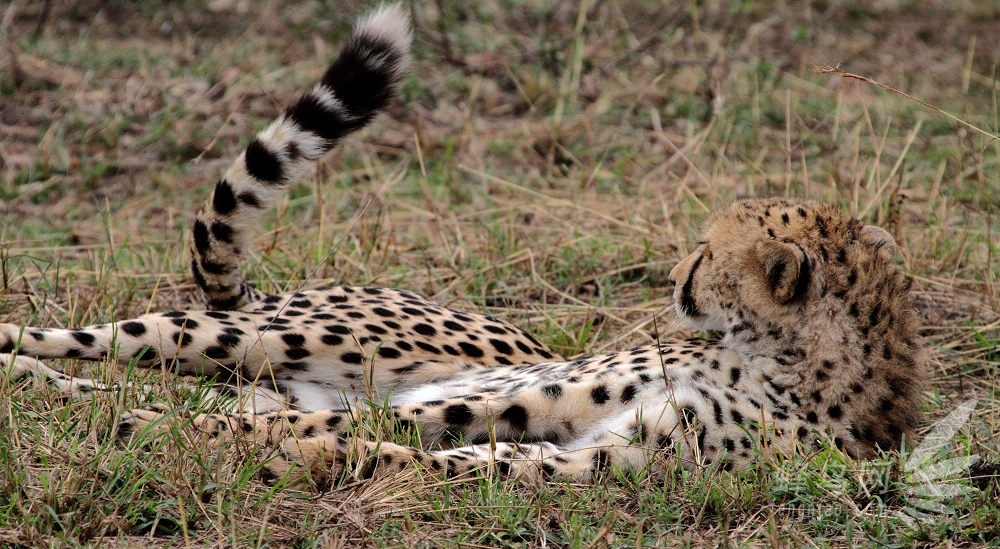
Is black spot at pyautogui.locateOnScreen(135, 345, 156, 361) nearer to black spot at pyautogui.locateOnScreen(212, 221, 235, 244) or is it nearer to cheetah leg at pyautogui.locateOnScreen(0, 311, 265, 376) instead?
cheetah leg at pyautogui.locateOnScreen(0, 311, 265, 376)

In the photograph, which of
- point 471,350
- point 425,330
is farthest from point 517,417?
point 425,330

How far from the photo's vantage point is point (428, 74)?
21.6ft

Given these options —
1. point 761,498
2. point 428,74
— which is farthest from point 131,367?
point 428,74

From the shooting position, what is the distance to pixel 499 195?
5320 mm

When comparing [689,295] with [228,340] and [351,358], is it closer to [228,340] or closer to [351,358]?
[351,358]

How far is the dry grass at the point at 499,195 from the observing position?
236 cm

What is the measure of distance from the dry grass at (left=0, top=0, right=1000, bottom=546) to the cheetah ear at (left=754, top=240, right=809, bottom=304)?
17.2 inches

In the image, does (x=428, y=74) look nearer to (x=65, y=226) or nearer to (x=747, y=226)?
(x=65, y=226)

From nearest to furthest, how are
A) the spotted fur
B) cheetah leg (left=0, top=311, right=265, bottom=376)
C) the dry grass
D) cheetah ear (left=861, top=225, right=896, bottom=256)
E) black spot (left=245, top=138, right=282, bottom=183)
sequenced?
the dry grass → the spotted fur → cheetah ear (left=861, top=225, right=896, bottom=256) → cheetah leg (left=0, top=311, right=265, bottom=376) → black spot (left=245, top=138, right=282, bottom=183)

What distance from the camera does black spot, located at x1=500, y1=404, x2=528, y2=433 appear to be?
2.94 m

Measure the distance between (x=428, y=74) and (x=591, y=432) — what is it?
13.3ft

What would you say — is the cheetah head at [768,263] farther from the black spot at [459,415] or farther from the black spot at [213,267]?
the black spot at [213,267]

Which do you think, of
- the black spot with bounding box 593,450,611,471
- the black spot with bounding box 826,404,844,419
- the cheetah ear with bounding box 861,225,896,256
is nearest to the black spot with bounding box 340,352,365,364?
the black spot with bounding box 593,450,611,471

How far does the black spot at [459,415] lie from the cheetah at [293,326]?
22 cm
